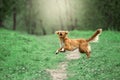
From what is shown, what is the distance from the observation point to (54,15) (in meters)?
60.3

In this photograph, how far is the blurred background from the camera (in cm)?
4253

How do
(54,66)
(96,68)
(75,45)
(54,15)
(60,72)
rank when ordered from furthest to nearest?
(54,15) < (75,45) < (54,66) < (60,72) < (96,68)

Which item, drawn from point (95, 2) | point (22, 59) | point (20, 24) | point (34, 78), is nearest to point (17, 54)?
point (22, 59)

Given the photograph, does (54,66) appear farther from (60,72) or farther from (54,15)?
(54,15)

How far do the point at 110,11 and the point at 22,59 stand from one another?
2434 centimetres

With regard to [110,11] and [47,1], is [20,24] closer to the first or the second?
[47,1]

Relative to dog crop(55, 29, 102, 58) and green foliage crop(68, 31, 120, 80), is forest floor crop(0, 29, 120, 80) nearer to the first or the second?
green foliage crop(68, 31, 120, 80)

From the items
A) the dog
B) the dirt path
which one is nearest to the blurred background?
the dog

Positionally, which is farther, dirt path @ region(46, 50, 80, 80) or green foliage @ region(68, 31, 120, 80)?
dirt path @ region(46, 50, 80, 80)

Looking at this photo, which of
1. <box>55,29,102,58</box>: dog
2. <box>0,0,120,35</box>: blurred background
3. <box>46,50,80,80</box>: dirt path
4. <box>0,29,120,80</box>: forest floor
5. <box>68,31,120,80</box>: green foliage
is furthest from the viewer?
<box>0,0,120,35</box>: blurred background

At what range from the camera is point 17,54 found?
18.6 m

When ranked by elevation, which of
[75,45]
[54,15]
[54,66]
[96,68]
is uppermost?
[75,45]

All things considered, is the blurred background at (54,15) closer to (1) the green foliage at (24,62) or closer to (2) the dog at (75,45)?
(1) the green foliage at (24,62)

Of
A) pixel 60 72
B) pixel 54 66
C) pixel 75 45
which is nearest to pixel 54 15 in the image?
pixel 75 45
